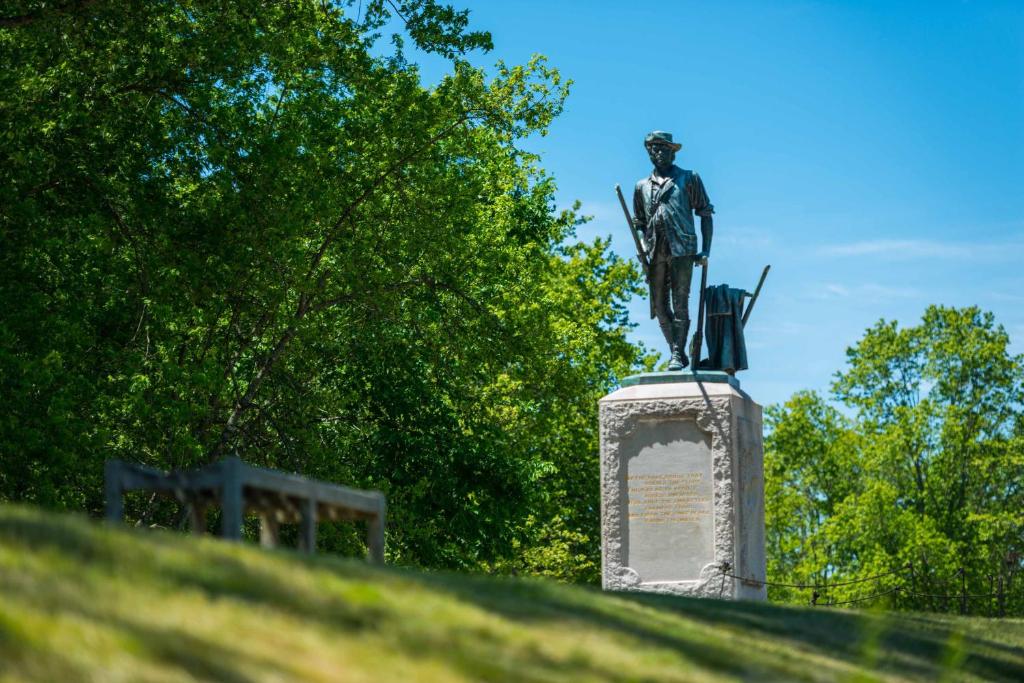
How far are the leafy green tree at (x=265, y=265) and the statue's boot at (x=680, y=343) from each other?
6.49 metres

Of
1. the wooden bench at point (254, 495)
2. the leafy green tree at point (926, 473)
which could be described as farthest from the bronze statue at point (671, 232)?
the leafy green tree at point (926, 473)

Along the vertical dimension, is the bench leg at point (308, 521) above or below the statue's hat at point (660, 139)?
below

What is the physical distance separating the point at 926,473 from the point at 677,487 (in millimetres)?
35860

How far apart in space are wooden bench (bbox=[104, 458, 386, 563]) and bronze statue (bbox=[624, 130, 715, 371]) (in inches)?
334

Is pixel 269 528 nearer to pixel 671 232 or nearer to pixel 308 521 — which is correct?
pixel 308 521

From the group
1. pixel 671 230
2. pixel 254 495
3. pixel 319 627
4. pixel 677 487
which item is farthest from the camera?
pixel 671 230

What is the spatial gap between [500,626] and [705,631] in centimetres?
196

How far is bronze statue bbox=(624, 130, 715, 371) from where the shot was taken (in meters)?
17.0

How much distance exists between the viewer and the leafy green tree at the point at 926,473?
155ft

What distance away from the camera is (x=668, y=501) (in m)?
16.2

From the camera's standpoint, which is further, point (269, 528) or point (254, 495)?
point (269, 528)

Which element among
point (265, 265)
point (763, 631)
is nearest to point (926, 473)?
point (265, 265)

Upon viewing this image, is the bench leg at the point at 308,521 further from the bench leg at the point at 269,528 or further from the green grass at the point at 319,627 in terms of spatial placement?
the green grass at the point at 319,627

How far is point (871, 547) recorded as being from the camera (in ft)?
161
